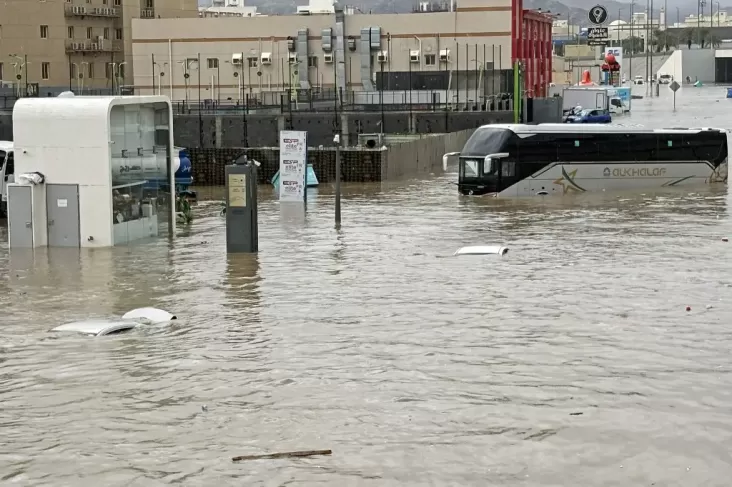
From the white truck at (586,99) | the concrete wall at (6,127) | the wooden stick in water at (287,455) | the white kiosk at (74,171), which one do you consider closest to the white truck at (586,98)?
the white truck at (586,99)

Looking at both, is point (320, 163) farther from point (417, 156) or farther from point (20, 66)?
point (20, 66)

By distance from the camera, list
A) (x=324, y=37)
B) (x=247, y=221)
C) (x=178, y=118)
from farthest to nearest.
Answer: (x=324, y=37)
(x=178, y=118)
(x=247, y=221)

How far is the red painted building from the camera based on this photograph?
9344 cm

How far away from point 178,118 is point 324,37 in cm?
2730

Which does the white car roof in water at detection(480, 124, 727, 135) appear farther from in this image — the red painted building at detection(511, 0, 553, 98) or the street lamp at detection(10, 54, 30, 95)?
the street lamp at detection(10, 54, 30, 95)

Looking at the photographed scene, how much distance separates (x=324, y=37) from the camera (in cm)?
9300

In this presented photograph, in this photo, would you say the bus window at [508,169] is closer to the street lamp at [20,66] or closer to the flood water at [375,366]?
the flood water at [375,366]

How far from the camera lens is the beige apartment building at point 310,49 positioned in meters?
91.5

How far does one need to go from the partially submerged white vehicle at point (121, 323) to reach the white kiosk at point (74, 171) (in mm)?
8007

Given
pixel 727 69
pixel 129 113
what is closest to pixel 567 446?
pixel 129 113

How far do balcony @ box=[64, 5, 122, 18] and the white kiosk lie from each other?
225 ft

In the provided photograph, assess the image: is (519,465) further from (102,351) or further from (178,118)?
(178,118)

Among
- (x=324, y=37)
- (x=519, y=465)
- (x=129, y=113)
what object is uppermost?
(x=324, y=37)

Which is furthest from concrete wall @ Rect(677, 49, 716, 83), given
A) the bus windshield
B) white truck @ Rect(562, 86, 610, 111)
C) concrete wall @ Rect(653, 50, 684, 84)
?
the bus windshield
